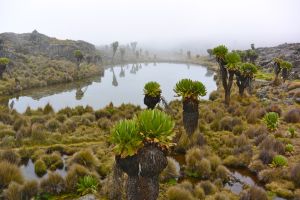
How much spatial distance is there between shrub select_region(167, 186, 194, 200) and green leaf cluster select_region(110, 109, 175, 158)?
3535mm

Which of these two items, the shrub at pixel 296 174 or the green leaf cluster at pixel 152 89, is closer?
the shrub at pixel 296 174

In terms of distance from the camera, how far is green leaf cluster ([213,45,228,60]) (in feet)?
105

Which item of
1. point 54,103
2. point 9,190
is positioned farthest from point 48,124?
point 54,103

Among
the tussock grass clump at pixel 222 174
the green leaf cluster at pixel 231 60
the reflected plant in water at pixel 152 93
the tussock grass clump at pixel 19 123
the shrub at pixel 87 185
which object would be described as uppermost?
the green leaf cluster at pixel 231 60

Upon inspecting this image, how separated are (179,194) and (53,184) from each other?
592 centimetres

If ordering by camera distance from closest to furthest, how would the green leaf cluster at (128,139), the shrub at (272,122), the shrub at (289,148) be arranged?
the green leaf cluster at (128,139), the shrub at (289,148), the shrub at (272,122)

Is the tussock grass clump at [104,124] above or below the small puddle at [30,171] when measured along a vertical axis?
above

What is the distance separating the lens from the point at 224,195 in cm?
1467

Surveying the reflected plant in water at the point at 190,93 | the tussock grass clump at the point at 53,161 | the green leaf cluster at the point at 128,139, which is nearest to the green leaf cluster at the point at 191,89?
the reflected plant in water at the point at 190,93

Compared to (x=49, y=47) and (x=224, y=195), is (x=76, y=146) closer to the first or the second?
→ (x=224, y=195)

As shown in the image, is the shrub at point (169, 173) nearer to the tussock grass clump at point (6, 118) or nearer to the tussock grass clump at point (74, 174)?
the tussock grass clump at point (74, 174)

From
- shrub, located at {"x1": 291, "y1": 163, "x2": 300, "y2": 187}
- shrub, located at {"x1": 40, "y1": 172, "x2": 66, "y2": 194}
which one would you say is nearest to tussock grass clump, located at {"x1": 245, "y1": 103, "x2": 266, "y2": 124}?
shrub, located at {"x1": 291, "y1": 163, "x2": 300, "y2": 187}

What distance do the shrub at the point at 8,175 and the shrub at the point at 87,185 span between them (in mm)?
2747

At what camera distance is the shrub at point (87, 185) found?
1564 cm
